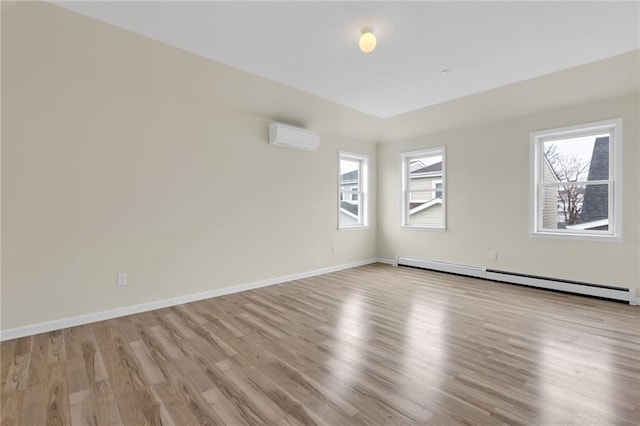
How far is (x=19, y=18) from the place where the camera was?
7.64ft

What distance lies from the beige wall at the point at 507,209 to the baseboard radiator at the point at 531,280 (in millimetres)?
84

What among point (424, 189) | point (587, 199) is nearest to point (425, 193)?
point (424, 189)

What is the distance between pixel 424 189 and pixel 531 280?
226 cm

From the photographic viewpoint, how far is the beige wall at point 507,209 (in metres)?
3.64

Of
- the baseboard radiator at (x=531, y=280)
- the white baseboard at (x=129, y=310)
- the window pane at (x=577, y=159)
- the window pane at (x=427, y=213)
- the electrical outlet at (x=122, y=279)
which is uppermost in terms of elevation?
the window pane at (x=577, y=159)

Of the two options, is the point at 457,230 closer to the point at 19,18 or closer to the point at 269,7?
the point at 269,7

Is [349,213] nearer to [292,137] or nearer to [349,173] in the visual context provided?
[349,173]

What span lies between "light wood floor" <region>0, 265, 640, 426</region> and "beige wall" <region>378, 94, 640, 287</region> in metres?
0.71

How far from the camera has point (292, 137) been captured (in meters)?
4.53

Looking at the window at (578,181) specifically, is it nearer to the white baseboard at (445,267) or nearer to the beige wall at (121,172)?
the white baseboard at (445,267)

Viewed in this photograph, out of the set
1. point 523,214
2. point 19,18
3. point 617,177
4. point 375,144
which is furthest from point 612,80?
point 19,18

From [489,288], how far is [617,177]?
2.08m

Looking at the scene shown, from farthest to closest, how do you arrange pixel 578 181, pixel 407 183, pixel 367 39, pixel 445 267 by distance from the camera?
pixel 407 183
pixel 445 267
pixel 578 181
pixel 367 39

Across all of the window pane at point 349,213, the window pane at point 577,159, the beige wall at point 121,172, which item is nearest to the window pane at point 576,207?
the window pane at point 577,159
